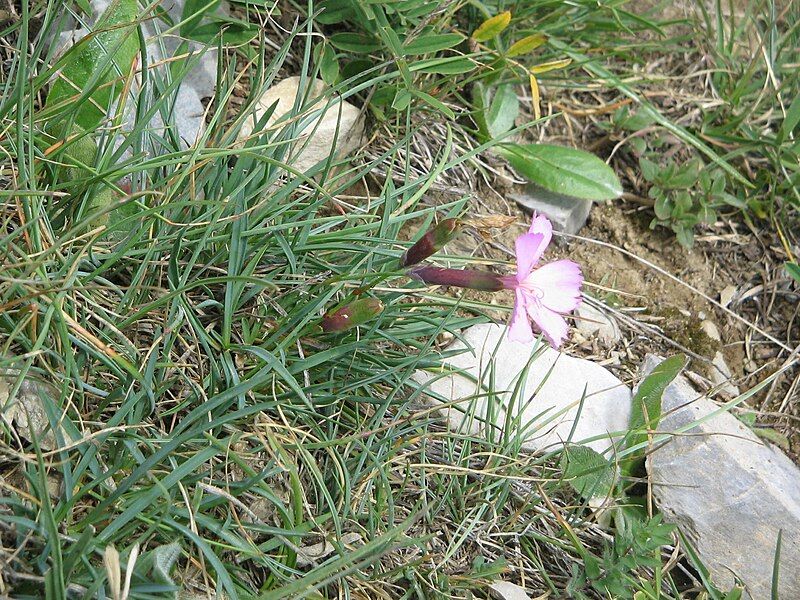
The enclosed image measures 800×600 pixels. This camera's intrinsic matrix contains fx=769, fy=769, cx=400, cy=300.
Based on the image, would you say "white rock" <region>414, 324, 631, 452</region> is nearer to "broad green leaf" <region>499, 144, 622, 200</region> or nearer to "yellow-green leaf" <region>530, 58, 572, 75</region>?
"broad green leaf" <region>499, 144, 622, 200</region>

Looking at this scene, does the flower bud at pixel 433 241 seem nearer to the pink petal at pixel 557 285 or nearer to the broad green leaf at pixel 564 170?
the pink petal at pixel 557 285

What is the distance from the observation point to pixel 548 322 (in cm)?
136

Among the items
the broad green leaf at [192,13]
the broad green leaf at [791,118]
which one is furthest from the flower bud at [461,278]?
the broad green leaf at [791,118]

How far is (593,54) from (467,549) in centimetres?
169

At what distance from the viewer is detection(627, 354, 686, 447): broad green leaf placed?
1.86 m

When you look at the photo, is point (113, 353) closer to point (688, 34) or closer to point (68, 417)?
point (68, 417)

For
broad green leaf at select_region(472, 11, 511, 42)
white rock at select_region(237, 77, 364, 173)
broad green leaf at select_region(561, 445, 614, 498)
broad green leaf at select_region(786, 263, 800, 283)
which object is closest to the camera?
broad green leaf at select_region(561, 445, 614, 498)

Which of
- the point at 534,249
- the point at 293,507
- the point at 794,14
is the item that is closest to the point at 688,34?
the point at 794,14

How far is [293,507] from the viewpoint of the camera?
58.5 inches

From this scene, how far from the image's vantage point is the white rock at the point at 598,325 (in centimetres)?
211

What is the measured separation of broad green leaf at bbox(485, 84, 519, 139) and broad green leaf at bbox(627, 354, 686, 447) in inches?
31.5

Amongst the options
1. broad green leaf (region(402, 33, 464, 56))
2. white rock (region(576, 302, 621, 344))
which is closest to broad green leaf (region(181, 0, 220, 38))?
broad green leaf (region(402, 33, 464, 56))

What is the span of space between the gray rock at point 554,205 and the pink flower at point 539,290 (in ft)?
2.80

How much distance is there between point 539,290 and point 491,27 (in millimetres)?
1037
